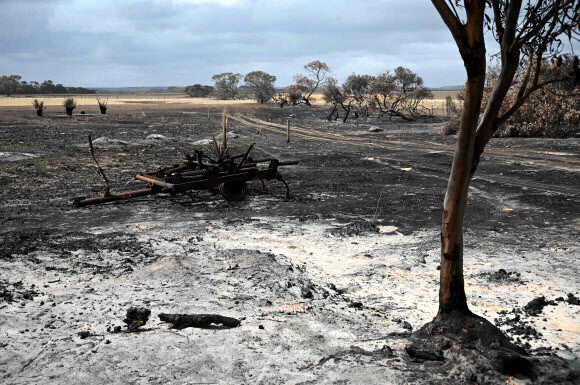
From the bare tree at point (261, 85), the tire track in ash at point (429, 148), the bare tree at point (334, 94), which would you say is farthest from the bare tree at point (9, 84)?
the tire track in ash at point (429, 148)

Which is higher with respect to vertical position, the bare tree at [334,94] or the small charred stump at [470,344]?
the bare tree at [334,94]

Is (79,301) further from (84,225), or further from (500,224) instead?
(500,224)

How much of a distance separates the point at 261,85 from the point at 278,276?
73366 millimetres

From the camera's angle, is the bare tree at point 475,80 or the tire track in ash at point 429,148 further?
the tire track in ash at point 429,148

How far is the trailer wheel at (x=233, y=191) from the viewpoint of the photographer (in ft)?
38.7

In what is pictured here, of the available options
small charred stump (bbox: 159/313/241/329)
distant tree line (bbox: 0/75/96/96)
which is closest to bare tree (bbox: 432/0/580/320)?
small charred stump (bbox: 159/313/241/329)

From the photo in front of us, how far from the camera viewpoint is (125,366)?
14.5ft

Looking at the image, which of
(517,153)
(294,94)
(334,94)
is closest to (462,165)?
(517,153)

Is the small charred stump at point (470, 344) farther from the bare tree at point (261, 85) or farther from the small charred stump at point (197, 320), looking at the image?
the bare tree at point (261, 85)

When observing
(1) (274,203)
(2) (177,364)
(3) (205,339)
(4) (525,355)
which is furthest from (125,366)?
(1) (274,203)

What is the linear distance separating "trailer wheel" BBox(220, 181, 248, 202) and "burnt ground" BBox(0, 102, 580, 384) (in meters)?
0.21

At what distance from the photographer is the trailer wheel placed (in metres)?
11.8

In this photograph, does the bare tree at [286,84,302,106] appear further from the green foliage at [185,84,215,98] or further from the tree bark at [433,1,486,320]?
the tree bark at [433,1,486,320]

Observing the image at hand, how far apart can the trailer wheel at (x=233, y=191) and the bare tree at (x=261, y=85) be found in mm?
64738
